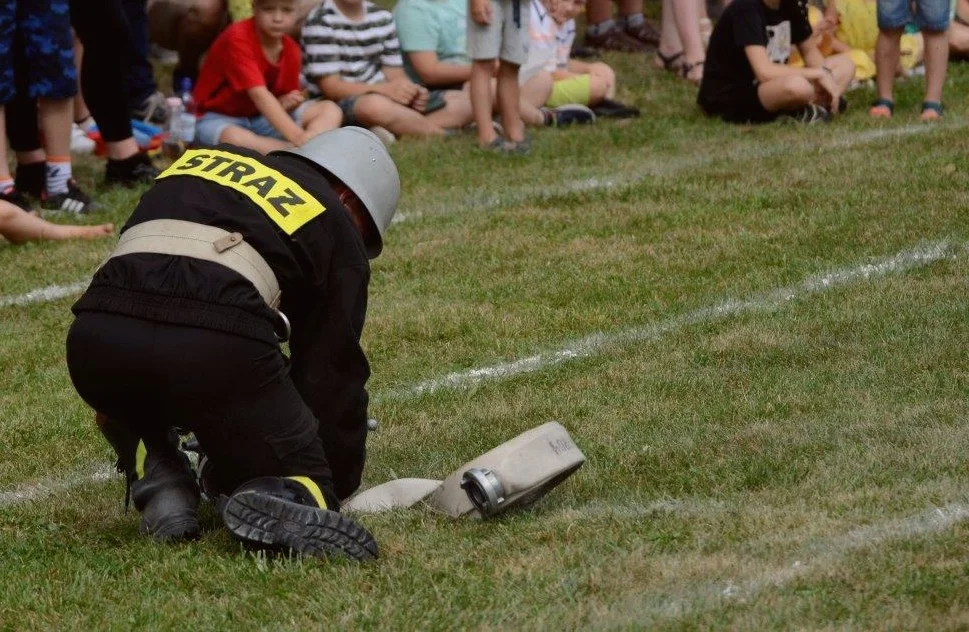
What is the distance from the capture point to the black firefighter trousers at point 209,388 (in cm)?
351

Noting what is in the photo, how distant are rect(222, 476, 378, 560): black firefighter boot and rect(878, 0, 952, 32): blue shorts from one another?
6.50 m

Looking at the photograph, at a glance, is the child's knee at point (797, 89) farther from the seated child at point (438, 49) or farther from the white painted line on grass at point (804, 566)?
the white painted line on grass at point (804, 566)

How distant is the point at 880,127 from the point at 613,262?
3.02m

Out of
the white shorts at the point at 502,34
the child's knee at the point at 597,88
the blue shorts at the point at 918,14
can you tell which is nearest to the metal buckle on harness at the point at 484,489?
the white shorts at the point at 502,34

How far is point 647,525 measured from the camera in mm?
3654

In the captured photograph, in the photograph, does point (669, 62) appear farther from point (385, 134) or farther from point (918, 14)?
point (385, 134)

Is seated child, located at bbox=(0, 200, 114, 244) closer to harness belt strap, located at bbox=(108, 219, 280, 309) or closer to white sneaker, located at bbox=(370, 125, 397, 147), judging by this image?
white sneaker, located at bbox=(370, 125, 397, 147)

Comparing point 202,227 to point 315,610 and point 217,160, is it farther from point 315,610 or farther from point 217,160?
point 315,610

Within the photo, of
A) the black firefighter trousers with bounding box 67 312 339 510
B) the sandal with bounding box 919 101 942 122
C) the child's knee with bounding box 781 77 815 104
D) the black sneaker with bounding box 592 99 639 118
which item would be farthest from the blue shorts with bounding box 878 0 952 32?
the black firefighter trousers with bounding box 67 312 339 510

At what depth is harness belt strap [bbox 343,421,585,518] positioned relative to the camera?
373 cm

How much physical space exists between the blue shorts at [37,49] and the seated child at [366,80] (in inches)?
80.6

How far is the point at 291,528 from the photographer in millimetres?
3467

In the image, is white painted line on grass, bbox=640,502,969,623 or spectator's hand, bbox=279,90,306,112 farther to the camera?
spectator's hand, bbox=279,90,306,112

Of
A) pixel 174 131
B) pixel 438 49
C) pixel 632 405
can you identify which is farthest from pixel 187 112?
pixel 632 405
